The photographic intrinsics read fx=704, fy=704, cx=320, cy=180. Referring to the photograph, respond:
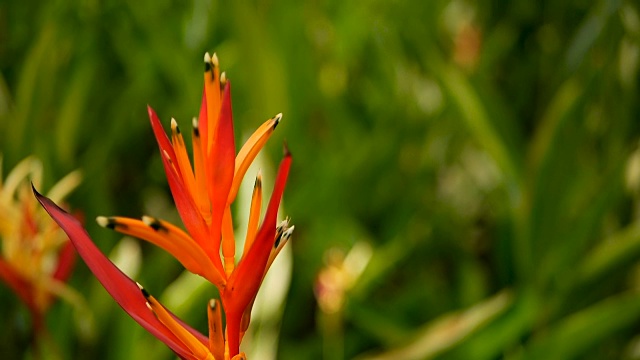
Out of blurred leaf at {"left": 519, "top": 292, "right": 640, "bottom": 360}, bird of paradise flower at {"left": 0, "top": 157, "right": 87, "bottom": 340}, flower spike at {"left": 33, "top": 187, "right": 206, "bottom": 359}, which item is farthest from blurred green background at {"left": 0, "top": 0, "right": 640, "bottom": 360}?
flower spike at {"left": 33, "top": 187, "right": 206, "bottom": 359}

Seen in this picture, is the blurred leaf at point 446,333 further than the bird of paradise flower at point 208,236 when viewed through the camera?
Yes

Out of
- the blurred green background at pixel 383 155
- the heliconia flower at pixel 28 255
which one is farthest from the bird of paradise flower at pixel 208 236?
the blurred green background at pixel 383 155

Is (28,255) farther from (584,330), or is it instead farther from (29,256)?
(584,330)

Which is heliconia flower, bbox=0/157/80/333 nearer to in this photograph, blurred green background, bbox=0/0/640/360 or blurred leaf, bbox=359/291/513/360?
blurred green background, bbox=0/0/640/360

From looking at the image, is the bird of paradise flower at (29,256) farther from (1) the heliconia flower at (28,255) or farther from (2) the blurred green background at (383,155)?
(2) the blurred green background at (383,155)

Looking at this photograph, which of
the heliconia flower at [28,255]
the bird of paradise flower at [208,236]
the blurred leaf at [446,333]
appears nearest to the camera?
the bird of paradise flower at [208,236]

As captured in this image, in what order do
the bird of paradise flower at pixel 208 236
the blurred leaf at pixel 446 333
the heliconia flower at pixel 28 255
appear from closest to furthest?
the bird of paradise flower at pixel 208 236
the heliconia flower at pixel 28 255
the blurred leaf at pixel 446 333
